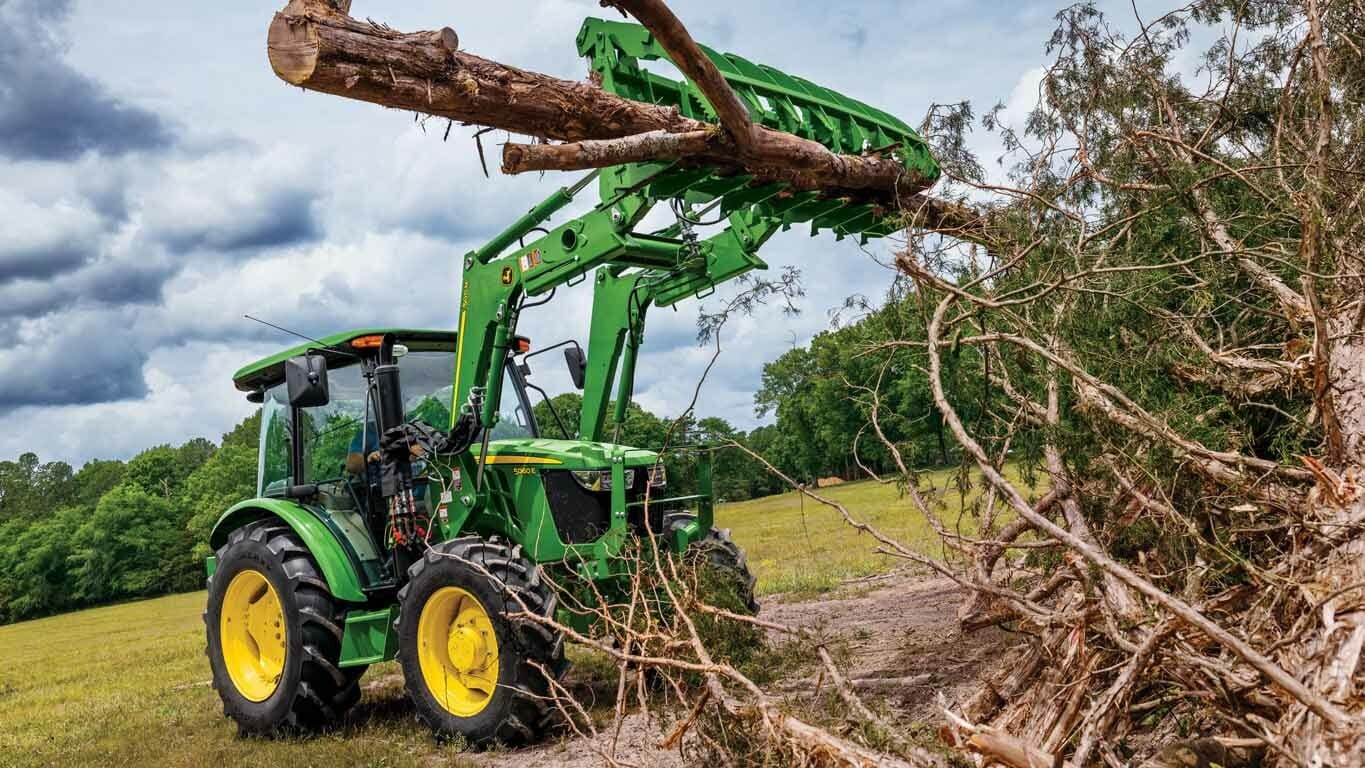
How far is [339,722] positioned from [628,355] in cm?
315

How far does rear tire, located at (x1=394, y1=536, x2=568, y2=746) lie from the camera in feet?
19.1

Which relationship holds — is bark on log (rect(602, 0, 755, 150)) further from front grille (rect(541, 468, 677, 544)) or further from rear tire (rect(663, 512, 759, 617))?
rear tire (rect(663, 512, 759, 617))

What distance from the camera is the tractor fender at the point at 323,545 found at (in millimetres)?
6695

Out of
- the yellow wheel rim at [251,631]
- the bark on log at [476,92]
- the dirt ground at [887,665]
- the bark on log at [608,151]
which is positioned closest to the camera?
the bark on log at [476,92]

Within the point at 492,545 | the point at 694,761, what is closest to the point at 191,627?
the point at 492,545

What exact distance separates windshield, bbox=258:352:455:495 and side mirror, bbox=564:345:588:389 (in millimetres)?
→ 856

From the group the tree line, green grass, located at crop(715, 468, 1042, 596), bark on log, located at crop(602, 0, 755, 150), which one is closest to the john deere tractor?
bark on log, located at crop(602, 0, 755, 150)

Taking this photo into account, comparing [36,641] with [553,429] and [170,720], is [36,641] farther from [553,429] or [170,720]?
[553,429]

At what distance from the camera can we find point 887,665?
265 inches

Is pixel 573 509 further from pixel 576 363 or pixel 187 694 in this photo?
pixel 187 694

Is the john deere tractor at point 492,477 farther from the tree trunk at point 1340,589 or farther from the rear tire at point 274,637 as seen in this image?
the tree trunk at point 1340,589

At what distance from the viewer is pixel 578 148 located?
4723 mm

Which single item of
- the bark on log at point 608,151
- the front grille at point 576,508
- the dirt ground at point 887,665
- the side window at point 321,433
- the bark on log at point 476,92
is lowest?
the dirt ground at point 887,665

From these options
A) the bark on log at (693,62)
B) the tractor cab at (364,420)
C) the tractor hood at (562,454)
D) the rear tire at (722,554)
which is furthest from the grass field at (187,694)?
the bark on log at (693,62)
